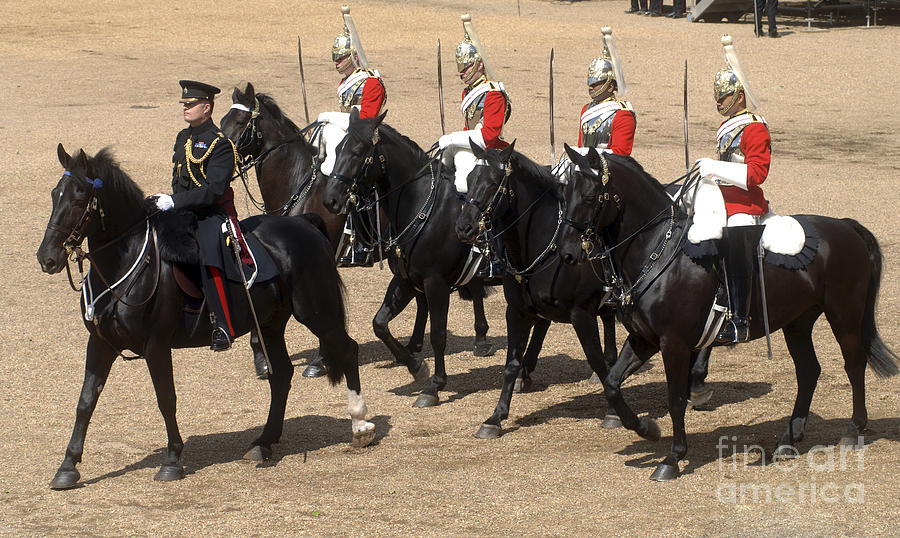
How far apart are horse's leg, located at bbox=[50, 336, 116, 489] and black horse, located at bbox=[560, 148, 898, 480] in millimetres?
3203

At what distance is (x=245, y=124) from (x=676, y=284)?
4967mm

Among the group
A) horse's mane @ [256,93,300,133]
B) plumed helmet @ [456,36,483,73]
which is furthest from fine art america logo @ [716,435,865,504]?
horse's mane @ [256,93,300,133]

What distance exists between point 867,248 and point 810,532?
8.34ft

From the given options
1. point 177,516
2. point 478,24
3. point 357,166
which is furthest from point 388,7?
point 177,516

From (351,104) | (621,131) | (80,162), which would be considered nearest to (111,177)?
(80,162)

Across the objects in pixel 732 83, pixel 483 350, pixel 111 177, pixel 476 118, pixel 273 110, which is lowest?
pixel 483 350

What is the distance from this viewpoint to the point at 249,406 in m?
9.91

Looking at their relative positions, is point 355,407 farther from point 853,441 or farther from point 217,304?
point 853,441

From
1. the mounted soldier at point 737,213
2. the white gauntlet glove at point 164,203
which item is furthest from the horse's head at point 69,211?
the mounted soldier at point 737,213

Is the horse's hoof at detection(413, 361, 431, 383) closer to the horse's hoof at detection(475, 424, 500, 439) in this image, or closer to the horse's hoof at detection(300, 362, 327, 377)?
the horse's hoof at detection(300, 362, 327, 377)

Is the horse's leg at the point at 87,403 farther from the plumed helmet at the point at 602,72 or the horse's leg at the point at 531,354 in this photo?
the plumed helmet at the point at 602,72

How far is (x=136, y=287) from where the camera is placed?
313 inches

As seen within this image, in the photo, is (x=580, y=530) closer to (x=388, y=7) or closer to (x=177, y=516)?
(x=177, y=516)

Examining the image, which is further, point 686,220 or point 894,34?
point 894,34
